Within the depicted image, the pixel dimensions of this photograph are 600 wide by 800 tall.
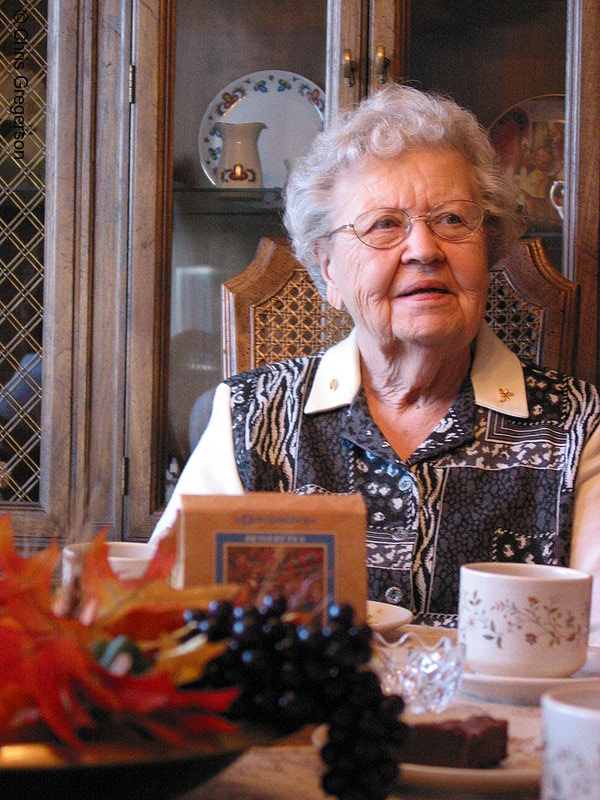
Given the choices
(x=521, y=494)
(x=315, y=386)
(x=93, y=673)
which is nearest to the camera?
(x=93, y=673)

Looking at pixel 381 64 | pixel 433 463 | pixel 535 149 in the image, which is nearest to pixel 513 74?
pixel 535 149

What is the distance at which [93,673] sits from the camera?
Result: 46 cm

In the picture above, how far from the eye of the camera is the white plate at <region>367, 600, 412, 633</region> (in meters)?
0.94

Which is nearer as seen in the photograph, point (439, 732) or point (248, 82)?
point (439, 732)

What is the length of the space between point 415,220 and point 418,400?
0.29 metres

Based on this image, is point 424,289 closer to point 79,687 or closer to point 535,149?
point 535,149

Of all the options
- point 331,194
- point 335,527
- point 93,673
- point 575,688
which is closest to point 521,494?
point 331,194

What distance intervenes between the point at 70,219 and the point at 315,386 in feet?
2.21

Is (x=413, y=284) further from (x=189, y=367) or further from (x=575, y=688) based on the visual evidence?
(x=575, y=688)

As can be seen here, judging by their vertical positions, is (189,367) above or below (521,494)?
above

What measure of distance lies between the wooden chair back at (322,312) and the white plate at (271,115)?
215mm

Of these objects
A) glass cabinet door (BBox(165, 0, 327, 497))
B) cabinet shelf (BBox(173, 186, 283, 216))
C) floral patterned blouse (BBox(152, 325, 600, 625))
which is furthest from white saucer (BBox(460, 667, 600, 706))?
cabinet shelf (BBox(173, 186, 283, 216))

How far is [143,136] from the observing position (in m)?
1.95

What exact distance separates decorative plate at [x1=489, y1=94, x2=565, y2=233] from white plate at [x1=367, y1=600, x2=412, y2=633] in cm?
112
